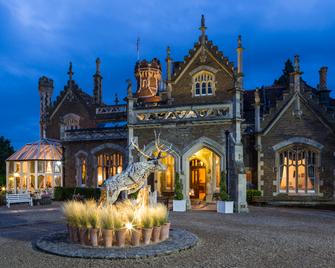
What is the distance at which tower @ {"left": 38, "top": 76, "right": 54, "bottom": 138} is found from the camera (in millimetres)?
32500

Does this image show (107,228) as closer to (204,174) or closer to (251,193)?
(251,193)

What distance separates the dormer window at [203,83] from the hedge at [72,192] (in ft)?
30.0

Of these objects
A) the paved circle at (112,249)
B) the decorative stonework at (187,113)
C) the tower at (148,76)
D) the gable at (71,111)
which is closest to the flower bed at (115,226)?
the paved circle at (112,249)

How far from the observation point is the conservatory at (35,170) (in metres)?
25.8

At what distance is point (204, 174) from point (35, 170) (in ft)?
37.1

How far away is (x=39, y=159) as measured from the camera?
25.6 meters

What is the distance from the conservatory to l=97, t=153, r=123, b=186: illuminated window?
314cm

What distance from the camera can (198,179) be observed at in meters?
24.7

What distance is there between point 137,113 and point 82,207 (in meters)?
11.1

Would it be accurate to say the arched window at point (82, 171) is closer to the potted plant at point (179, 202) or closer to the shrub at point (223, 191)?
the potted plant at point (179, 202)

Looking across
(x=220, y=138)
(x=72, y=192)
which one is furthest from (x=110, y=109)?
(x=220, y=138)

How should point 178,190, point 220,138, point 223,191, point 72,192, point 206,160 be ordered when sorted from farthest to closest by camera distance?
point 72,192 < point 206,160 < point 220,138 < point 178,190 < point 223,191

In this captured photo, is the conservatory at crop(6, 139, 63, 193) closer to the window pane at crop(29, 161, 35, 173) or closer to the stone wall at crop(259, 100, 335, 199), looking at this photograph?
the window pane at crop(29, 161, 35, 173)

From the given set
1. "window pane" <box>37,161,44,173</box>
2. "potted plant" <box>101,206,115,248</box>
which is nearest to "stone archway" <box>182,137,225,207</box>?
"potted plant" <box>101,206,115,248</box>
